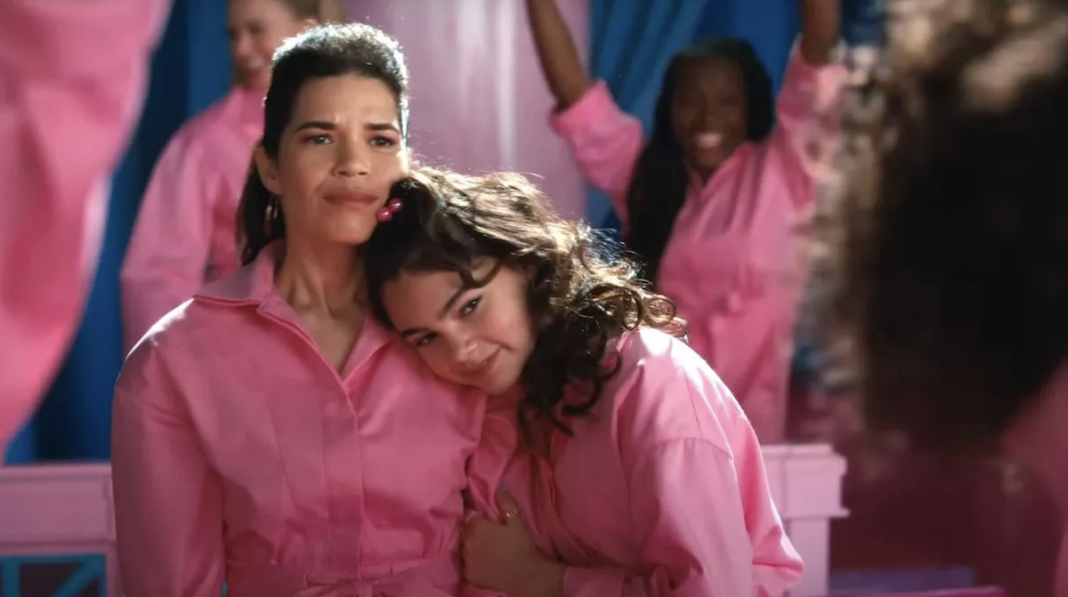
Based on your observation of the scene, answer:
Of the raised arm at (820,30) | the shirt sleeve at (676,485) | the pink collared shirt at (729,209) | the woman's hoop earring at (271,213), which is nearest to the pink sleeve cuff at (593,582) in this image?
the shirt sleeve at (676,485)

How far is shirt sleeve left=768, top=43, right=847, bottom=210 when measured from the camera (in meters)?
1.64

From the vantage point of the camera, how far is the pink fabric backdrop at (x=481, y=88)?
1.62m

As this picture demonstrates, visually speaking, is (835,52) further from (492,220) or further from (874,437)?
(874,437)

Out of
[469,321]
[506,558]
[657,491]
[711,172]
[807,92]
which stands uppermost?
[807,92]

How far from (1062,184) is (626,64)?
49.7 inches

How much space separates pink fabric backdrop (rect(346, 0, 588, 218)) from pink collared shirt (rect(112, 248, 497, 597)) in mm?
587

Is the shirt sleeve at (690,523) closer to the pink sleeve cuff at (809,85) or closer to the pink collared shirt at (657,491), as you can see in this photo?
the pink collared shirt at (657,491)

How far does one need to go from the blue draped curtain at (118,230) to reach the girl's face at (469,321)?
25.8 inches

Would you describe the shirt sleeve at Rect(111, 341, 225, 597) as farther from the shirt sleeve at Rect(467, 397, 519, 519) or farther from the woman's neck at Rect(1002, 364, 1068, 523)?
the woman's neck at Rect(1002, 364, 1068, 523)

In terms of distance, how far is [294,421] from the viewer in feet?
3.52

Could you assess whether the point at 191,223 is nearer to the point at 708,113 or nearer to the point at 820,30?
the point at 708,113

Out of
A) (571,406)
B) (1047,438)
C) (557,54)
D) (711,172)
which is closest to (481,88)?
(557,54)

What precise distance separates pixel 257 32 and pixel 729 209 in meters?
0.77

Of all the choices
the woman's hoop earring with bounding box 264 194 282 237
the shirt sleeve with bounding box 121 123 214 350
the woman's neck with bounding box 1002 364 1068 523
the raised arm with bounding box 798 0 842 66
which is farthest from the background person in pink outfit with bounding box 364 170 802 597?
the raised arm with bounding box 798 0 842 66
